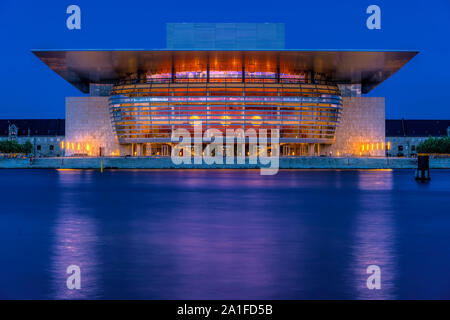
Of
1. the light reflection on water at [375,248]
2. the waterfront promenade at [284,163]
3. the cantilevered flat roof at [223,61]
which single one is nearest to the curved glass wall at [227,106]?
the cantilevered flat roof at [223,61]

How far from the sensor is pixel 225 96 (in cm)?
7300

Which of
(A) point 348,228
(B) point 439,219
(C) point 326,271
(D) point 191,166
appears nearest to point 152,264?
(C) point 326,271

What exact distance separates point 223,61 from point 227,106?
6335 mm

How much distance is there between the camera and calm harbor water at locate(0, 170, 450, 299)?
6.83m

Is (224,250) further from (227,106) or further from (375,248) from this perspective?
(227,106)

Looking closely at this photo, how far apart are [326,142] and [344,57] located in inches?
629

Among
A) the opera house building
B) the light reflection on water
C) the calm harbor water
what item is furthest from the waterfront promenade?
the light reflection on water

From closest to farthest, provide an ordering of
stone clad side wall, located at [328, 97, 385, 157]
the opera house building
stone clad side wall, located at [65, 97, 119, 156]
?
1. the opera house building
2. stone clad side wall, located at [65, 97, 119, 156]
3. stone clad side wall, located at [328, 97, 385, 157]

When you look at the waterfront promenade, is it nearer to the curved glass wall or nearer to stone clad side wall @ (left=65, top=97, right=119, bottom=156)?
the curved glass wall

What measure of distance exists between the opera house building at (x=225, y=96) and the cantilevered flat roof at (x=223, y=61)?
13 centimetres

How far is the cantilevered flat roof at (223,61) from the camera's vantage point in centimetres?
6266

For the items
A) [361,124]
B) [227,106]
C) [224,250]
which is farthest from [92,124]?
[224,250]

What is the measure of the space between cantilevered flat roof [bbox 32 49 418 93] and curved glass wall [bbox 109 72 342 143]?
215 centimetres

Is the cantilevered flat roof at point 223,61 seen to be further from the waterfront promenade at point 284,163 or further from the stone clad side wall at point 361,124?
the waterfront promenade at point 284,163
